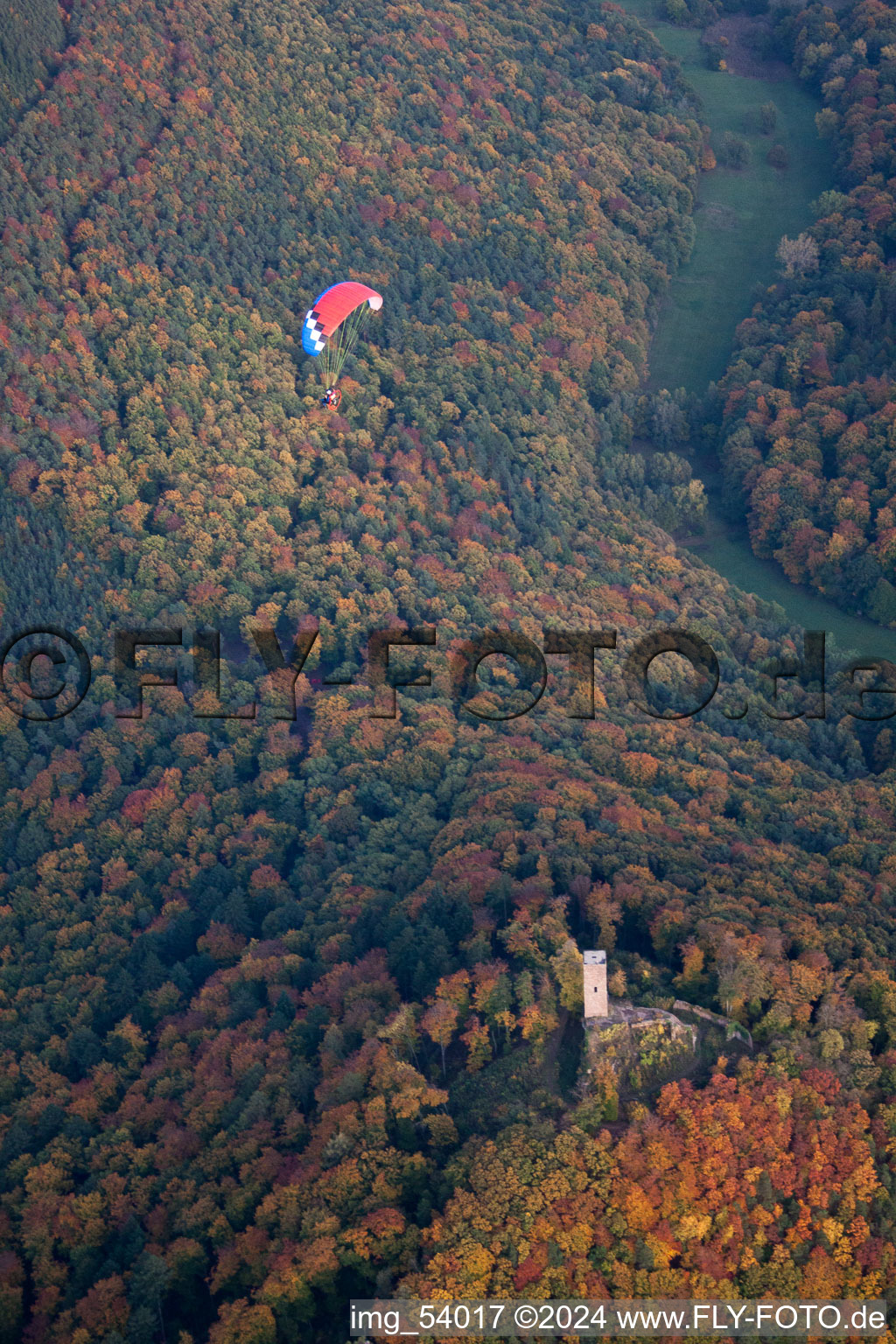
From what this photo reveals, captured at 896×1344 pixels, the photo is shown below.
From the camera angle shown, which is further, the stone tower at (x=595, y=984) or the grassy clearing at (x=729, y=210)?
the grassy clearing at (x=729, y=210)

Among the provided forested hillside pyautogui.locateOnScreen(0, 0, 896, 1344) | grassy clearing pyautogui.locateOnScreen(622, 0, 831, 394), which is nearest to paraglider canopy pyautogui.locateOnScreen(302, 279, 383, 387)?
forested hillside pyautogui.locateOnScreen(0, 0, 896, 1344)

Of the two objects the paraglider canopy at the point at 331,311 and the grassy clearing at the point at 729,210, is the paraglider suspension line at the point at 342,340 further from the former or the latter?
the grassy clearing at the point at 729,210

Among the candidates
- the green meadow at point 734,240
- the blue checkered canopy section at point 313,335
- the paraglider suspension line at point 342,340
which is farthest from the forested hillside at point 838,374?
the blue checkered canopy section at point 313,335

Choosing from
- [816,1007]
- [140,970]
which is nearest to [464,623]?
[140,970]

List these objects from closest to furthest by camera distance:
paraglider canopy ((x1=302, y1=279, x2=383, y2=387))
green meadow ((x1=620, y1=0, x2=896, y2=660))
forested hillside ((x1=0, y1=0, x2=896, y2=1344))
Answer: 1. forested hillside ((x1=0, y1=0, x2=896, y2=1344))
2. paraglider canopy ((x1=302, y1=279, x2=383, y2=387))
3. green meadow ((x1=620, y1=0, x2=896, y2=660))

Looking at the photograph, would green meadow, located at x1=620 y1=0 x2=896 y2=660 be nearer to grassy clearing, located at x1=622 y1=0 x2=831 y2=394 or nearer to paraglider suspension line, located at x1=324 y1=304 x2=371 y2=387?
grassy clearing, located at x1=622 y1=0 x2=831 y2=394
